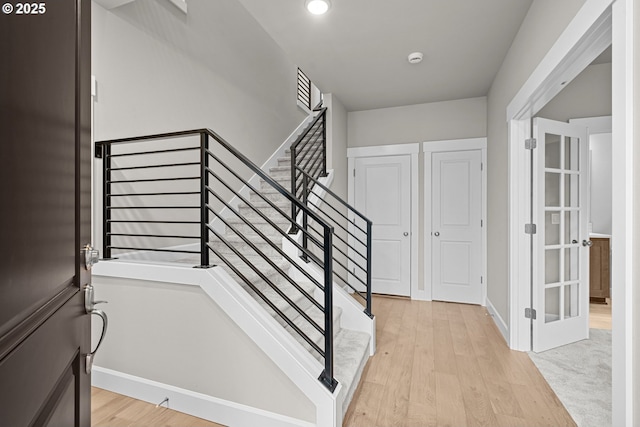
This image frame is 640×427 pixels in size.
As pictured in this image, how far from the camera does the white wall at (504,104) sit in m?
1.91

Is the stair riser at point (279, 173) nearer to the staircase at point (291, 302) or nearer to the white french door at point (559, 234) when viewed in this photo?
the staircase at point (291, 302)

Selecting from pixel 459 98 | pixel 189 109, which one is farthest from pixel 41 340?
pixel 459 98

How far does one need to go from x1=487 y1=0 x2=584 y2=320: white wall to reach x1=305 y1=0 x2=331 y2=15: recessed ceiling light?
4.65 feet

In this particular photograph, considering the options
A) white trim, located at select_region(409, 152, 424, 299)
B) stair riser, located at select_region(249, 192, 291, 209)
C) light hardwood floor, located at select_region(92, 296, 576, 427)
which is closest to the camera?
light hardwood floor, located at select_region(92, 296, 576, 427)

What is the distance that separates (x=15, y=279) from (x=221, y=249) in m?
2.72

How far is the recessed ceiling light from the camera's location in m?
2.26

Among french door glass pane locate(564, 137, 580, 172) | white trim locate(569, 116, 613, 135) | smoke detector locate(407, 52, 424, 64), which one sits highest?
smoke detector locate(407, 52, 424, 64)

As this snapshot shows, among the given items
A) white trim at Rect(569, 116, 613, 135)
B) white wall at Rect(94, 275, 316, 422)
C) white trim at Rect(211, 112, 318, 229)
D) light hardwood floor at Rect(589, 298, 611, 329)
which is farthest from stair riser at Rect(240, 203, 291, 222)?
light hardwood floor at Rect(589, 298, 611, 329)

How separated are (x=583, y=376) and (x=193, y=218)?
3.48 metres

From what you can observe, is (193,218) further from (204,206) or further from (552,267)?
(552,267)

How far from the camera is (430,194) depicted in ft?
14.0

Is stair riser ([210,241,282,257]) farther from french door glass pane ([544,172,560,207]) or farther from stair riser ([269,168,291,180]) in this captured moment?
french door glass pane ([544,172,560,207])

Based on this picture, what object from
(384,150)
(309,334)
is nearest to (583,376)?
(309,334)

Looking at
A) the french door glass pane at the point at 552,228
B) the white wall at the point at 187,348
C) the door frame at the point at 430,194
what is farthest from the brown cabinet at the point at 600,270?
the white wall at the point at 187,348
